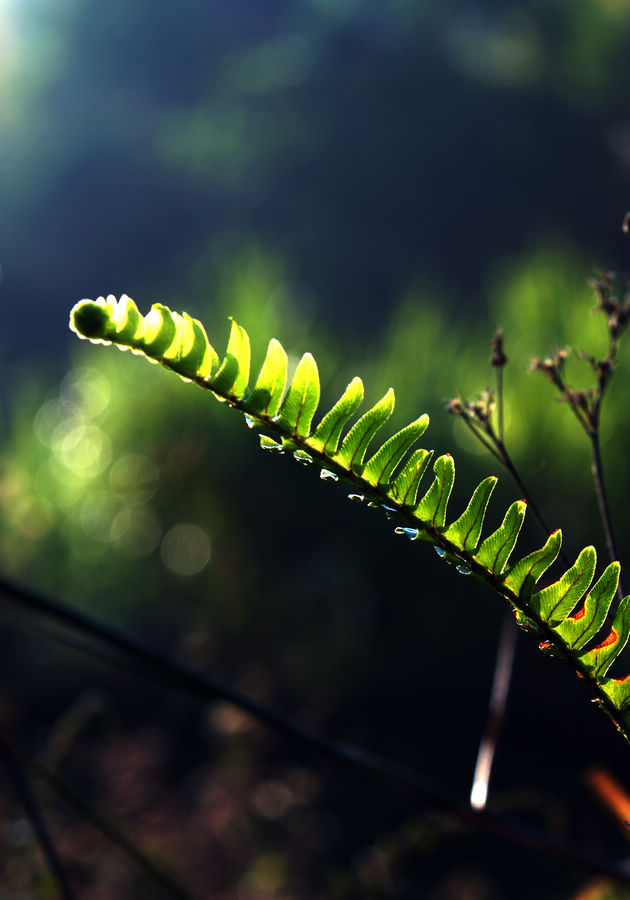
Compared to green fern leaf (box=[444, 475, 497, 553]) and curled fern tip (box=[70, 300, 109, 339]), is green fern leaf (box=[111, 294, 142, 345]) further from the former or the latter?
green fern leaf (box=[444, 475, 497, 553])

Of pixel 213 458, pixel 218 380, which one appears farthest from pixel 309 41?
pixel 218 380

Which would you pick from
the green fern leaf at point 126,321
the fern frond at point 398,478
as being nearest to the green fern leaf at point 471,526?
the fern frond at point 398,478

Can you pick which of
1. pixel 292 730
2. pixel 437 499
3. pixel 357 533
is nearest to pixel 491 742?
pixel 292 730

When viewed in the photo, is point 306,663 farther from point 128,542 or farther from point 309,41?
point 309,41

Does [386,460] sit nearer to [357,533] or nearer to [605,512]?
[605,512]

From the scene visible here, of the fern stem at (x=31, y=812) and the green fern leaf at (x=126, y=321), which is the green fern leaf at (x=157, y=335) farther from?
the fern stem at (x=31, y=812)

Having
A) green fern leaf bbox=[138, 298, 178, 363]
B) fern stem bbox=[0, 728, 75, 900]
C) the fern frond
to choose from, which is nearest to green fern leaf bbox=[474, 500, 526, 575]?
the fern frond
